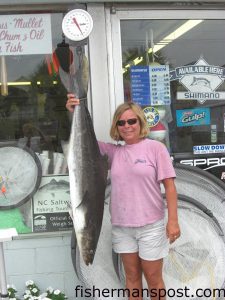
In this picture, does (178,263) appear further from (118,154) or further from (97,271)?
(118,154)

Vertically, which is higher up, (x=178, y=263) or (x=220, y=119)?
(x=220, y=119)

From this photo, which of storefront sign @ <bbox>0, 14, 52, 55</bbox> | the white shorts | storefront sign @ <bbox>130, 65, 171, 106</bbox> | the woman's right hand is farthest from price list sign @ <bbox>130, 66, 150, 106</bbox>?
the white shorts

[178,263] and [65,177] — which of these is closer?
[178,263]

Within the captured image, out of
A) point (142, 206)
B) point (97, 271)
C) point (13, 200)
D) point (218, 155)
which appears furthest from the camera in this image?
point (218, 155)

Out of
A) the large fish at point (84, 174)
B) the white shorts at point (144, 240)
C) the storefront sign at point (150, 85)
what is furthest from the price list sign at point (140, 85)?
the white shorts at point (144, 240)

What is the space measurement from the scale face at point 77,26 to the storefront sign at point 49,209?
134 centimetres

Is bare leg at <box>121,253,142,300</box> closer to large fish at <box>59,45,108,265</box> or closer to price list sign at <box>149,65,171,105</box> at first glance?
large fish at <box>59,45,108,265</box>

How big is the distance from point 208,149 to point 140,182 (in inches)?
55.7

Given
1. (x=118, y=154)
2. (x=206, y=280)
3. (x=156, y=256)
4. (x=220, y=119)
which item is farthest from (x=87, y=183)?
(x=220, y=119)

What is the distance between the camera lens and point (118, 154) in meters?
3.47

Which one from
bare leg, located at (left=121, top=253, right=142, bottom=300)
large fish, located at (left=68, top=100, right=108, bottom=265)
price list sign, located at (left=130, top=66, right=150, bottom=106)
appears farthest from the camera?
price list sign, located at (left=130, top=66, right=150, bottom=106)

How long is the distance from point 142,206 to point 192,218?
83cm

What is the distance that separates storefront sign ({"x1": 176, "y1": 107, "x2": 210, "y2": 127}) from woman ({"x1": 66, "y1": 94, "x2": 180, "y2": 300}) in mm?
1123

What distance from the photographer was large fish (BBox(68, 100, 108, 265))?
3.38 m
